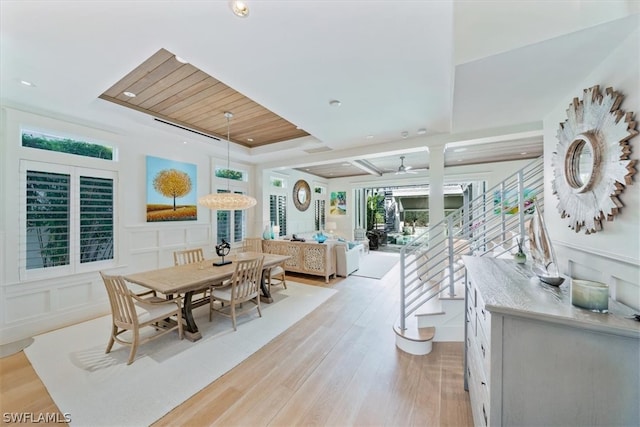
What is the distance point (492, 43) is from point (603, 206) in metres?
1.06

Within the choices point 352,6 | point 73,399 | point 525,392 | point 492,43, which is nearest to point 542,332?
point 525,392

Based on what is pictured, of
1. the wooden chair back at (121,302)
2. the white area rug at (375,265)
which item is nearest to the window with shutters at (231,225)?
the wooden chair back at (121,302)

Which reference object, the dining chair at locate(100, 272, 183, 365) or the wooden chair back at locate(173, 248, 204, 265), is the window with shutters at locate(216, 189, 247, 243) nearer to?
the wooden chair back at locate(173, 248, 204, 265)

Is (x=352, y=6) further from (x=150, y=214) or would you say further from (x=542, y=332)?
(x=150, y=214)

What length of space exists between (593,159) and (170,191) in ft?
17.1

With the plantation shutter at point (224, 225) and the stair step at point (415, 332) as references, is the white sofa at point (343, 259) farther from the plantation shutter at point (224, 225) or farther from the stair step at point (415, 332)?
the plantation shutter at point (224, 225)

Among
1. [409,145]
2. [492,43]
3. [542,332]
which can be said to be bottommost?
[542,332]

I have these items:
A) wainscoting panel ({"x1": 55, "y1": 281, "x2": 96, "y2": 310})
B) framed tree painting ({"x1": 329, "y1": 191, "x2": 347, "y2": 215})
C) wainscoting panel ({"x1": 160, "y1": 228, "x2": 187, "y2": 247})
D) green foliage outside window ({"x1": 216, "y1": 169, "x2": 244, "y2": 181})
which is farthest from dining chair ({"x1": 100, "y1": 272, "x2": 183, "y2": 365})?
framed tree painting ({"x1": 329, "y1": 191, "x2": 347, "y2": 215})

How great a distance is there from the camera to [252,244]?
5656 millimetres

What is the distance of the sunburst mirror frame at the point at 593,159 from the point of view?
43.1 inches

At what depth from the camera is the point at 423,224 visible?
30.5 ft

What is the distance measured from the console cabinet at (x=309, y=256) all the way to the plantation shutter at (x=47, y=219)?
3.42 meters

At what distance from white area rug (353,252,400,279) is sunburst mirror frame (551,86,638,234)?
3.96 meters

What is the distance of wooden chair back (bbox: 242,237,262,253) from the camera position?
18.5 ft
